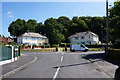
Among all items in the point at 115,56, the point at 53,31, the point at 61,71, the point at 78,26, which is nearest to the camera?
the point at 61,71

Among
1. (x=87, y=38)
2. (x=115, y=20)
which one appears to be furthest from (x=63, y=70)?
(x=87, y=38)

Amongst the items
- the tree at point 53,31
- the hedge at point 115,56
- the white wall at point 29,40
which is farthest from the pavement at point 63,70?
the tree at point 53,31

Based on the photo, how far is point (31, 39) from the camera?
219 feet

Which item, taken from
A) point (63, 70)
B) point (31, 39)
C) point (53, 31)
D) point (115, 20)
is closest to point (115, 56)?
point (115, 20)

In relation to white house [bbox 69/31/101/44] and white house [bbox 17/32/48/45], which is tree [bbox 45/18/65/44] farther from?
white house [bbox 69/31/101/44]

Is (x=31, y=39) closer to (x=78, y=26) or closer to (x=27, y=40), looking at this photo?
(x=27, y=40)

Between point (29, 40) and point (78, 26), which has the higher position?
point (78, 26)

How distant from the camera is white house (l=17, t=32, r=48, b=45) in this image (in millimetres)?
63656

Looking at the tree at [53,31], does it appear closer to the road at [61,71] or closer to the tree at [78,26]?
the tree at [78,26]

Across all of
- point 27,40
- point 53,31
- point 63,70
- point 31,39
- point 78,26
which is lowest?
point 63,70

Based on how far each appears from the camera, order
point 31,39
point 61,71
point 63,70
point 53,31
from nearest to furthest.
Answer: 1. point 61,71
2. point 63,70
3. point 53,31
4. point 31,39

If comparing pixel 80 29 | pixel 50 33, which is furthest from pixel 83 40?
pixel 50 33

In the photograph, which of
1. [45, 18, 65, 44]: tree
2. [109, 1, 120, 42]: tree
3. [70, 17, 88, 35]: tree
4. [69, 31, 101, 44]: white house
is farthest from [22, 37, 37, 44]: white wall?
[109, 1, 120, 42]: tree

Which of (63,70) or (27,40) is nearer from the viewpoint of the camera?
(63,70)
